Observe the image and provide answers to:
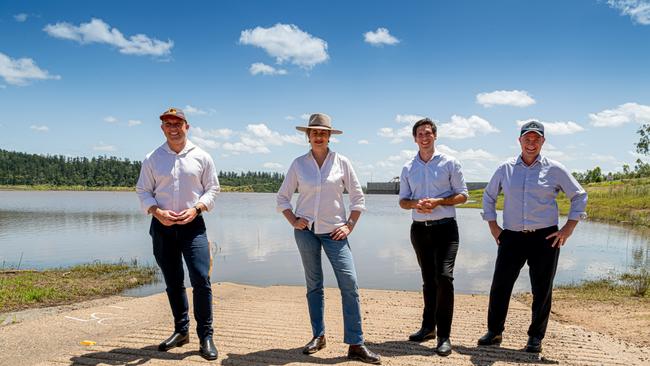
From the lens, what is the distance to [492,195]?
553cm

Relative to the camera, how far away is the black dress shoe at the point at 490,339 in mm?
5336

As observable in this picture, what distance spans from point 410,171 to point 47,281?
928 centimetres

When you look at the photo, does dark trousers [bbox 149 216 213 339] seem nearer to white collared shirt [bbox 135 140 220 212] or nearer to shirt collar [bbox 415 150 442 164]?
white collared shirt [bbox 135 140 220 212]

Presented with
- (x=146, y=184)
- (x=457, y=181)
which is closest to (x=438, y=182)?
(x=457, y=181)

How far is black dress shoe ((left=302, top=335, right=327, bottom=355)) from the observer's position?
4957 mm

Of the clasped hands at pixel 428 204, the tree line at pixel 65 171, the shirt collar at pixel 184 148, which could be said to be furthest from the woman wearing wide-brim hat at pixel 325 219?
the tree line at pixel 65 171

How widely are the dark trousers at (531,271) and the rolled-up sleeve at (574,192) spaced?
30 centimetres

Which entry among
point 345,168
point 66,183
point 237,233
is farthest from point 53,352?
point 66,183

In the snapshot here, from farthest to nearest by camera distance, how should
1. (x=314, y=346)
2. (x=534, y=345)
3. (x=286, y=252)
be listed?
(x=286, y=252)
(x=534, y=345)
(x=314, y=346)

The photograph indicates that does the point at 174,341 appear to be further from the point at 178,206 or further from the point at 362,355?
the point at 362,355

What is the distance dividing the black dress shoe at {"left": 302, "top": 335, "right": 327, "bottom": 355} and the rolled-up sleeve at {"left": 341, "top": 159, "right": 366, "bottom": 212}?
146cm

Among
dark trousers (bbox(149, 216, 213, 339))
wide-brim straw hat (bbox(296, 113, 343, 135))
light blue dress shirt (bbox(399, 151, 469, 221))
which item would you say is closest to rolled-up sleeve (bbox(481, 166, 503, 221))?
light blue dress shirt (bbox(399, 151, 469, 221))

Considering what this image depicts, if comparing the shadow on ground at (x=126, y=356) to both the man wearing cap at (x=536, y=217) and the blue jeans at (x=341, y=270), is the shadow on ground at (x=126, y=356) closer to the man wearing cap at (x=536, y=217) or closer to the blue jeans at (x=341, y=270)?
the blue jeans at (x=341, y=270)

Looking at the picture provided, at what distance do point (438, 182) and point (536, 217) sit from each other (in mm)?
1107
